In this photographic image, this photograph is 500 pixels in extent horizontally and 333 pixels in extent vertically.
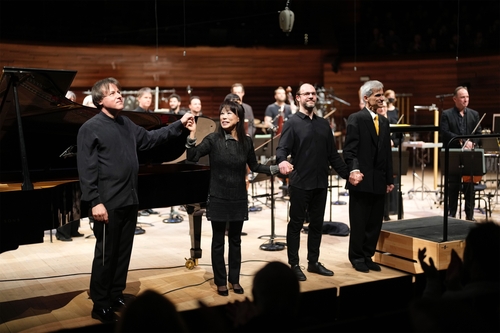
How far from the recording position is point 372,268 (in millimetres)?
5578

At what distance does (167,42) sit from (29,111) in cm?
999

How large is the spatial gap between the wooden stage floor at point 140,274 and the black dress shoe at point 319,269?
5cm

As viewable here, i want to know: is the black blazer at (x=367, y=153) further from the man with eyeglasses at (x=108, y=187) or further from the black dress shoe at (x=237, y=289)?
the man with eyeglasses at (x=108, y=187)

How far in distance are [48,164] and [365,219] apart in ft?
9.21

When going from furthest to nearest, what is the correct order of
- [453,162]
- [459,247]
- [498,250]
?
1. [453,162]
2. [459,247]
3. [498,250]

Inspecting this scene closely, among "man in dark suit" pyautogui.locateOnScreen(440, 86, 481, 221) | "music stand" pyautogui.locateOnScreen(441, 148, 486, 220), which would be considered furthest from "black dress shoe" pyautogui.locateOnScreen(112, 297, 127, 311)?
"man in dark suit" pyautogui.locateOnScreen(440, 86, 481, 221)

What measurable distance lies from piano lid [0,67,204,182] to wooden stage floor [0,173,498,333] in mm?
954

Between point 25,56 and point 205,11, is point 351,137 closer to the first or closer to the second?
point 25,56

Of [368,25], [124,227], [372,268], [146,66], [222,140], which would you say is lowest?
[372,268]

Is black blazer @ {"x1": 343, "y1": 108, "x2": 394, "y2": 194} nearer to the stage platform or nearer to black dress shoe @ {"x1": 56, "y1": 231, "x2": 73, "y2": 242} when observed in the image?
the stage platform

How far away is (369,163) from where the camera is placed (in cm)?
540

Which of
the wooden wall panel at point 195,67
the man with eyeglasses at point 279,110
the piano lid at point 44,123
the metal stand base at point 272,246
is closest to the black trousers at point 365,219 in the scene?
the metal stand base at point 272,246

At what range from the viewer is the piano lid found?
4262 mm

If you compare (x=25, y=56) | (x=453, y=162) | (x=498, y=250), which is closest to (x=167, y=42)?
(x=25, y=56)
